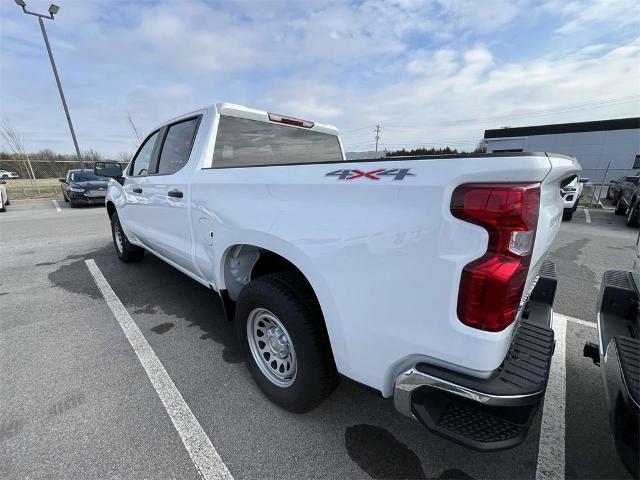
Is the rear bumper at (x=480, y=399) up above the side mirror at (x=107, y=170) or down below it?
below

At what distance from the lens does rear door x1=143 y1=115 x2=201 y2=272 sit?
2.91 meters

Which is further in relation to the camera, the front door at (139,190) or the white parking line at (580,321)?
the front door at (139,190)

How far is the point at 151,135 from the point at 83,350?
2.49 meters

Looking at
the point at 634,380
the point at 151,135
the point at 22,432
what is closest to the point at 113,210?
the point at 151,135

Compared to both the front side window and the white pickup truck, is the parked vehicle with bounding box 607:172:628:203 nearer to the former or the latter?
the white pickup truck

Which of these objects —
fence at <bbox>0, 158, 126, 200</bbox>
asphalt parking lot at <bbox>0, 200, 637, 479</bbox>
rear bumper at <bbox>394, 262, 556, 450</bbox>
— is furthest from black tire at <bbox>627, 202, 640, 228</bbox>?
fence at <bbox>0, 158, 126, 200</bbox>

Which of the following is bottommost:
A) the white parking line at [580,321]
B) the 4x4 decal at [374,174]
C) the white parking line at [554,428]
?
the white parking line at [580,321]

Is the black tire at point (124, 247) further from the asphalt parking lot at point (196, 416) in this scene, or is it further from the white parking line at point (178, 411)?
the white parking line at point (178, 411)

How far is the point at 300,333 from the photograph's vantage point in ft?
6.11

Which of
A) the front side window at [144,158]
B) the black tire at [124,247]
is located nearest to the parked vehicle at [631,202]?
the front side window at [144,158]

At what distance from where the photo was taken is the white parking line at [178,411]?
5.89 feet

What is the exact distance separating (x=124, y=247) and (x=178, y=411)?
391cm

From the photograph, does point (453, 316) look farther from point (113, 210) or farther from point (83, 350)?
point (113, 210)

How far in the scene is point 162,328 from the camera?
129 inches
